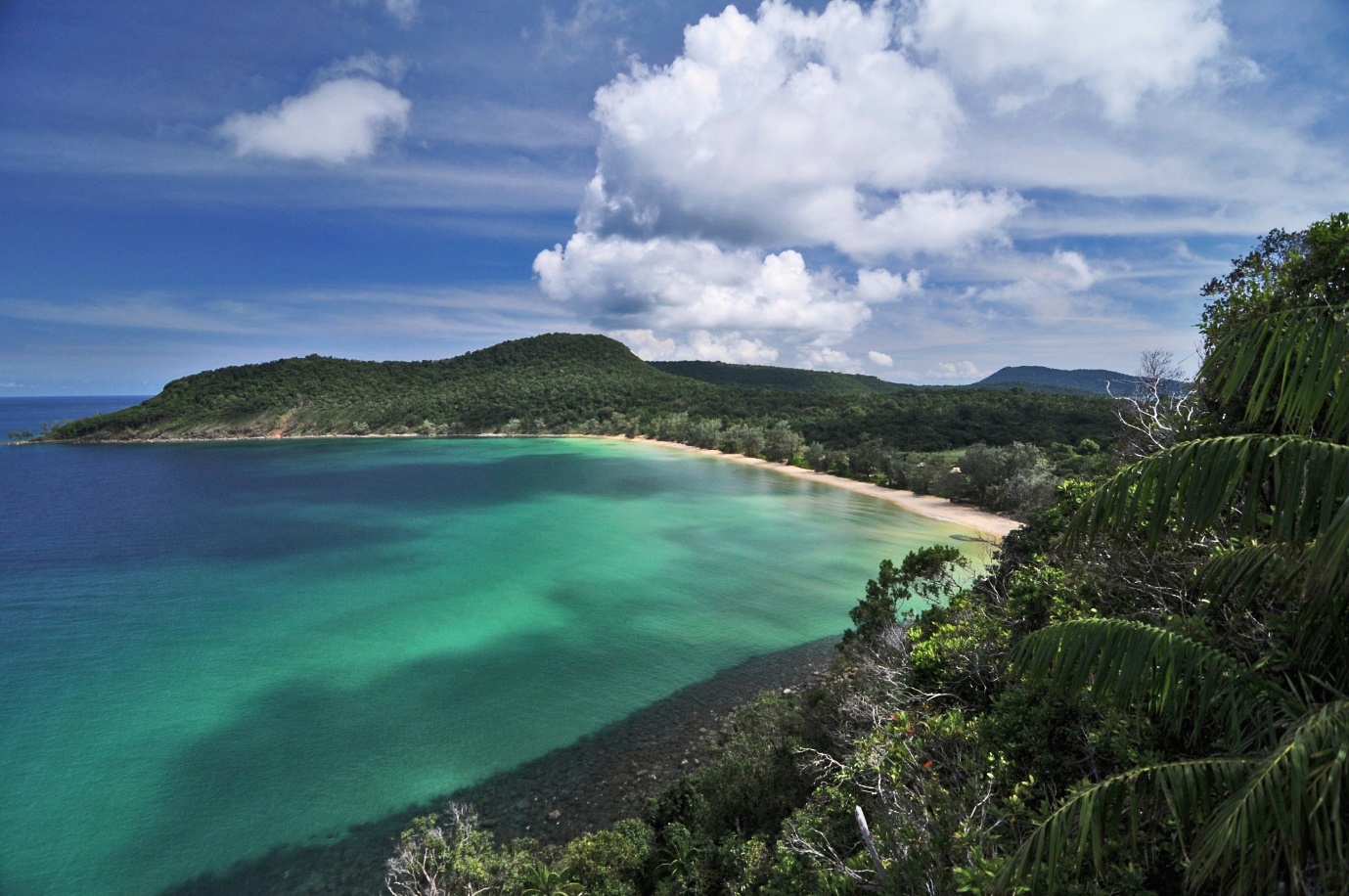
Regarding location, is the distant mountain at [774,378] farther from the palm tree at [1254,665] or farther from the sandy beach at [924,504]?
the palm tree at [1254,665]

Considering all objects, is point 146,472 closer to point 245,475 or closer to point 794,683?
point 245,475

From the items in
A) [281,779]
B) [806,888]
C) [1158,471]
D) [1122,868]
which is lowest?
[281,779]

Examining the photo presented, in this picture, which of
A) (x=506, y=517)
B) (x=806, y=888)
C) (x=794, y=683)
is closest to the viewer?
(x=806, y=888)

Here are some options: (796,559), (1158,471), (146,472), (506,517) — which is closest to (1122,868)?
(1158,471)

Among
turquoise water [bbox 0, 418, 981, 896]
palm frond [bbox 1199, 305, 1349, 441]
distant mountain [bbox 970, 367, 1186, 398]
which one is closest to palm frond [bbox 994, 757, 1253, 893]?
palm frond [bbox 1199, 305, 1349, 441]

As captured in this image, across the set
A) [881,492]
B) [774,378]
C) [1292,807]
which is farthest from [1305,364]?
[774,378]

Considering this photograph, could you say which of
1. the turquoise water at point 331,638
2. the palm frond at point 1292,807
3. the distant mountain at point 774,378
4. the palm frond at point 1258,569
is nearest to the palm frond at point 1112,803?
the palm frond at point 1292,807
